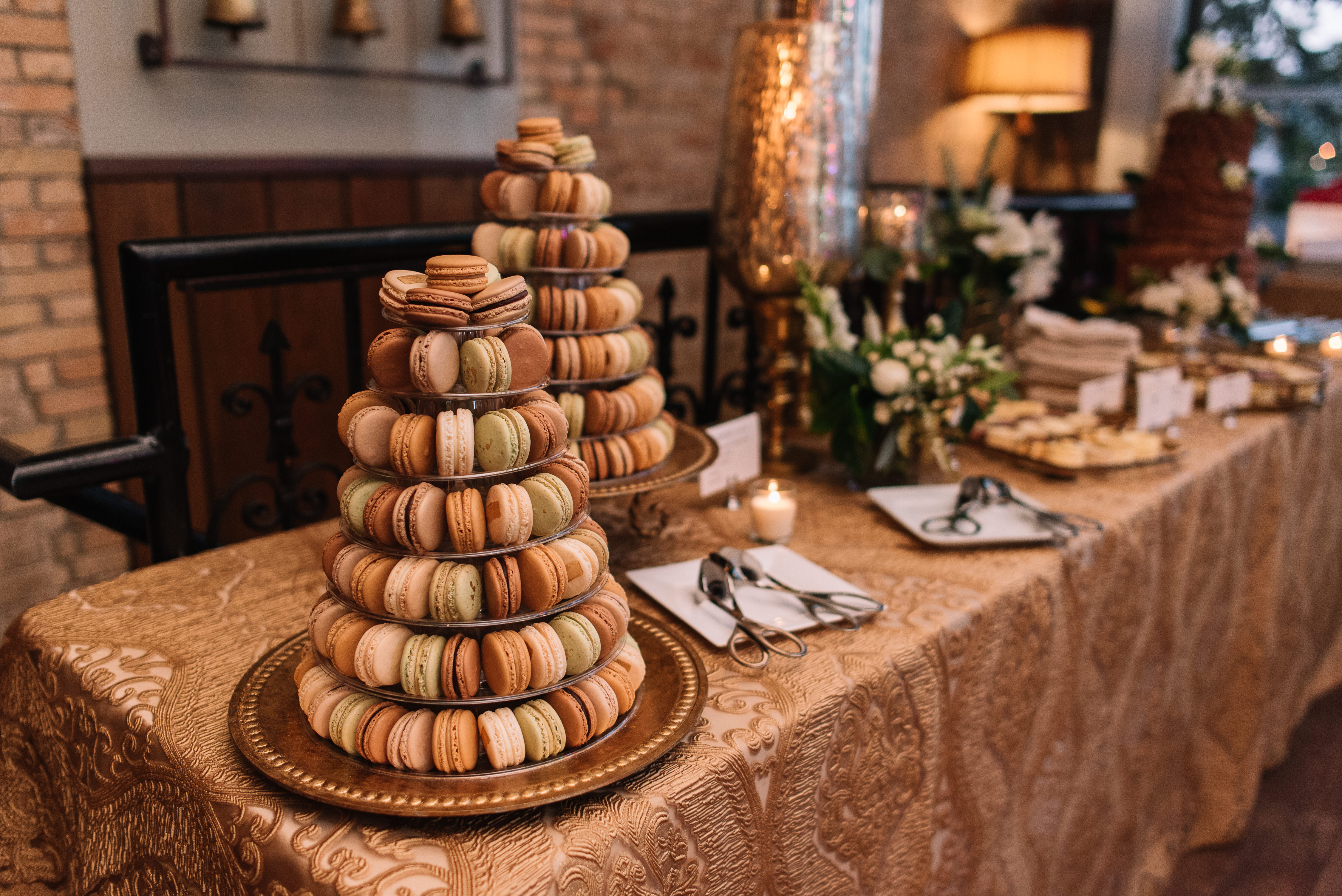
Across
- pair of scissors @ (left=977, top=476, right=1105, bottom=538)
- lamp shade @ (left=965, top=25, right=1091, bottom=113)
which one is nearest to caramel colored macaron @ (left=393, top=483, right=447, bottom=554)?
pair of scissors @ (left=977, top=476, right=1105, bottom=538)

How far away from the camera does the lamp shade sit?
379cm

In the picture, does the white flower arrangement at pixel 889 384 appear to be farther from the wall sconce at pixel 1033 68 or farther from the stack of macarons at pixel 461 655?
the wall sconce at pixel 1033 68

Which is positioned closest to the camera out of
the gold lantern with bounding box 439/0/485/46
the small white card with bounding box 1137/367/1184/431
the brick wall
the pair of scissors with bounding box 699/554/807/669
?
the pair of scissors with bounding box 699/554/807/669

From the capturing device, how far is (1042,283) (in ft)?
6.05

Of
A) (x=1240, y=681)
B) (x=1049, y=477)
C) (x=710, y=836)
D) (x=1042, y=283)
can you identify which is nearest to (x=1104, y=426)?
(x=1049, y=477)

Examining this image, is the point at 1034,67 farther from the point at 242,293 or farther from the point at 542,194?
the point at 542,194

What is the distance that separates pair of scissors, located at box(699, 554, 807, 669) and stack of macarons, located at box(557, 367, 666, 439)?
0.16m

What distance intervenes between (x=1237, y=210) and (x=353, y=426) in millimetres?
2420

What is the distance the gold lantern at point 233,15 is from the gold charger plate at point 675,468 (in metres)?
1.95

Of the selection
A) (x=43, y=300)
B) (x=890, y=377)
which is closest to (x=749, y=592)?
(x=890, y=377)

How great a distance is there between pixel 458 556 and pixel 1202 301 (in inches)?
80.9

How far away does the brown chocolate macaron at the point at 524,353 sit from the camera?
2.06 ft

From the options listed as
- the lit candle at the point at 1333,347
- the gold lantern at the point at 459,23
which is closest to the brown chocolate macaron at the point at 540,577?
the lit candle at the point at 1333,347

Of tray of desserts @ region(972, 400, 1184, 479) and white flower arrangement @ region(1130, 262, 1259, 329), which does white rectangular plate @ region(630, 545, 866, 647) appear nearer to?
tray of desserts @ region(972, 400, 1184, 479)
